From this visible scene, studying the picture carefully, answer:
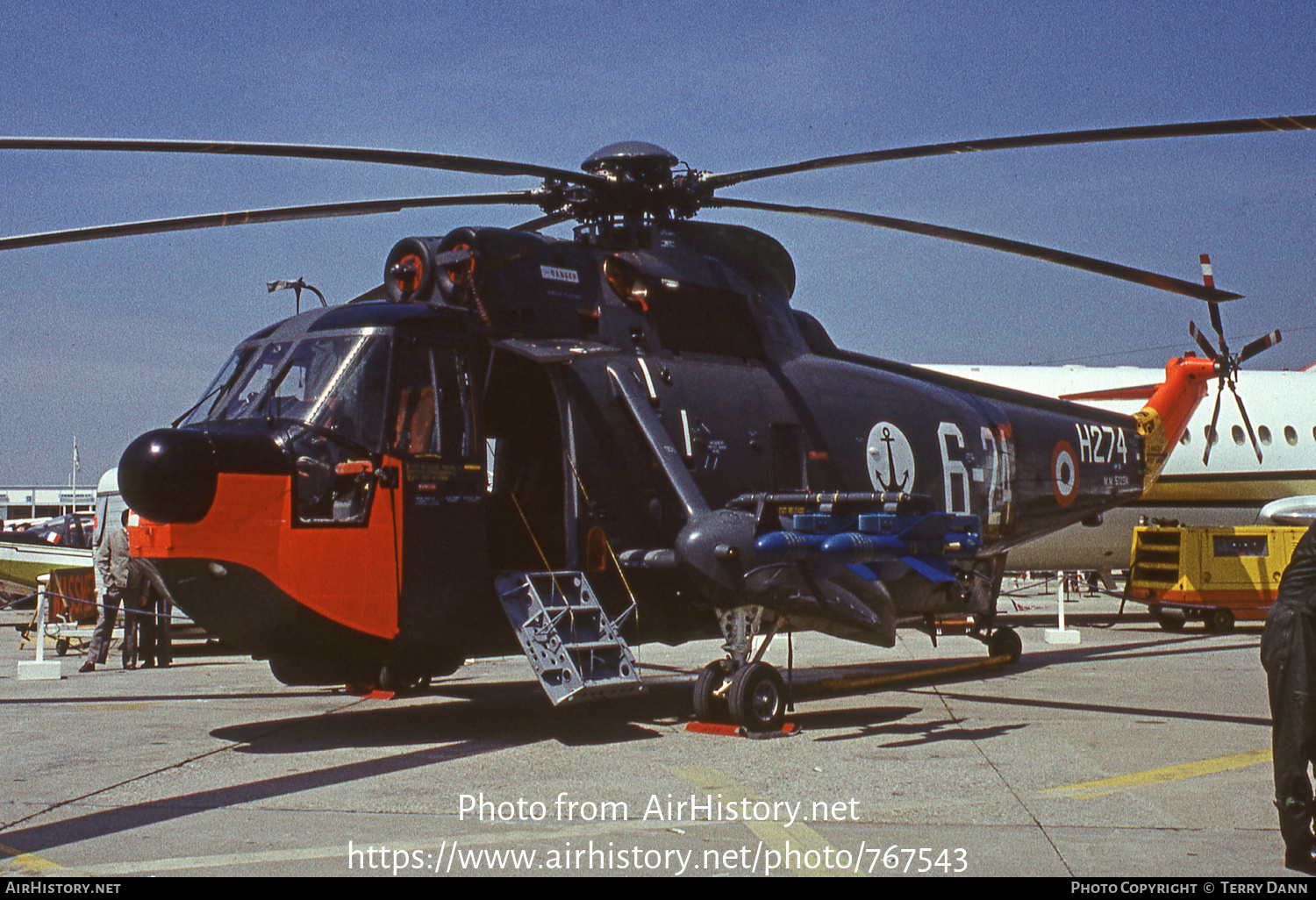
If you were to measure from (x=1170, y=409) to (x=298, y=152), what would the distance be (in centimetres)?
1280

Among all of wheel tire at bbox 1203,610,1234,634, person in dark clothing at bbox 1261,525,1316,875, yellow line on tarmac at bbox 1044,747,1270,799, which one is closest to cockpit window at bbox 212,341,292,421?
yellow line on tarmac at bbox 1044,747,1270,799

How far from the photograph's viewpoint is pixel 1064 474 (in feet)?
47.0

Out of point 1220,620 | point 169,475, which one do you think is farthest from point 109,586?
point 1220,620


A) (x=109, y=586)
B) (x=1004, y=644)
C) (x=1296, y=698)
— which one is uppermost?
(x=1296, y=698)

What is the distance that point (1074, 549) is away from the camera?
72.8 ft

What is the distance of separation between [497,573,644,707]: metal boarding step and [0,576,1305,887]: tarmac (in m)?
0.45

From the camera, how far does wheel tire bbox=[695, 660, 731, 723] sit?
9.34 meters

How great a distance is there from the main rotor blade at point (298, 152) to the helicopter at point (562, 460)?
20mm

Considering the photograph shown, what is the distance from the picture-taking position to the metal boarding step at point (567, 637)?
866 cm

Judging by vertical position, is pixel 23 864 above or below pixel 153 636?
above

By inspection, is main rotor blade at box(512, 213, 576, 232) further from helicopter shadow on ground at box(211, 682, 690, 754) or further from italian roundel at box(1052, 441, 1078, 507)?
italian roundel at box(1052, 441, 1078, 507)

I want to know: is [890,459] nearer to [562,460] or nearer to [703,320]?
[703,320]
